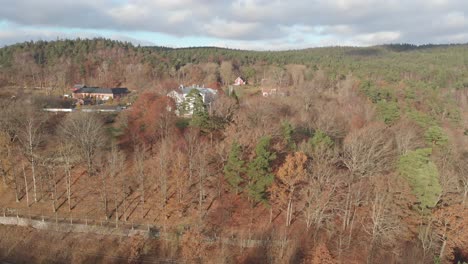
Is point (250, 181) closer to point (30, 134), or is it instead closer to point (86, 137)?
point (86, 137)

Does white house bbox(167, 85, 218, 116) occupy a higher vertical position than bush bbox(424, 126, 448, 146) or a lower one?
higher

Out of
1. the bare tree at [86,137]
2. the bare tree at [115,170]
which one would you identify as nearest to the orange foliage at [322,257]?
the bare tree at [115,170]

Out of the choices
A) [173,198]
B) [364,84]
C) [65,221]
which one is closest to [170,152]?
[173,198]

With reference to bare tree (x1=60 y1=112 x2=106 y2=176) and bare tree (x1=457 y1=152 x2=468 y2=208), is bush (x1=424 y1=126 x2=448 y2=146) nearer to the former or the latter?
bare tree (x1=457 y1=152 x2=468 y2=208)

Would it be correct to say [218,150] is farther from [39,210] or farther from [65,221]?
[39,210]

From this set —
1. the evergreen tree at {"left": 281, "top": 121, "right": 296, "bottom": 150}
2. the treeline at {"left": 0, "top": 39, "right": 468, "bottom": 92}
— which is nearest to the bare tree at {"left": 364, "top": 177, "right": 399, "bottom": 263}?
the evergreen tree at {"left": 281, "top": 121, "right": 296, "bottom": 150}

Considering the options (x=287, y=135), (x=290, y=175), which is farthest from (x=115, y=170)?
(x=287, y=135)
